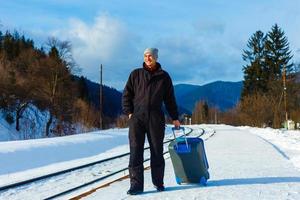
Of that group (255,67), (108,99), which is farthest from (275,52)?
(108,99)

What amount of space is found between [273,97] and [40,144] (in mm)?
50812

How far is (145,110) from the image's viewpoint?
7.23 metres

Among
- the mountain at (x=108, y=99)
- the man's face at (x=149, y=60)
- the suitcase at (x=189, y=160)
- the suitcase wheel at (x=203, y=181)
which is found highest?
the mountain at (x=108, y=99)

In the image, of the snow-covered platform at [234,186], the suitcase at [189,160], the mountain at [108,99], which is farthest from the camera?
the mountain at [108,99]

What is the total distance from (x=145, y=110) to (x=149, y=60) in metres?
0.74

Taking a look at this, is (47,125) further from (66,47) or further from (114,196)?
(114,196)

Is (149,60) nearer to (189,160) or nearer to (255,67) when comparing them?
(189,160)

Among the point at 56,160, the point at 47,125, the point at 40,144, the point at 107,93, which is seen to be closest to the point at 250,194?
the point at 56,160

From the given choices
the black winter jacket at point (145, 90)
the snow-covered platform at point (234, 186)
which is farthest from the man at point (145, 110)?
the snow-covered platform at point (234, 186)

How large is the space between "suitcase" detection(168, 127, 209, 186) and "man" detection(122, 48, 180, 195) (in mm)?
528

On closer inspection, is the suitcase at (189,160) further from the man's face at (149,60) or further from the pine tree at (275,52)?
the pine tree at (275,52)

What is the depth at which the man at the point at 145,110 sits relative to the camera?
7219mm

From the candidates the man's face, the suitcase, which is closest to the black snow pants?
the suitcase

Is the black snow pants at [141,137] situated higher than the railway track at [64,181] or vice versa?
the black snow pants at [141,137]
